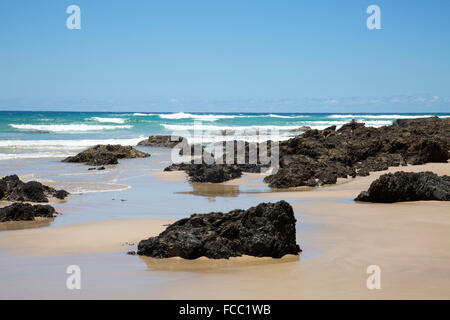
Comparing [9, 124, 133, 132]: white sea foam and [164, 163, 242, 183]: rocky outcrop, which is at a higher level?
[164, 163, 242, 183]: rocky outcrop

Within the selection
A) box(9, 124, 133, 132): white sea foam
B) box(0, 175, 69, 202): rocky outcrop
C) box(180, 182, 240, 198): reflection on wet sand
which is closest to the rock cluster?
box(180, 182, 240, 198): reflection on wet sand

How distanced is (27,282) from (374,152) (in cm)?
1297

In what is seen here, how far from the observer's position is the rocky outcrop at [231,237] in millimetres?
5824

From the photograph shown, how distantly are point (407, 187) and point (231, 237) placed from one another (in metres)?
4.56

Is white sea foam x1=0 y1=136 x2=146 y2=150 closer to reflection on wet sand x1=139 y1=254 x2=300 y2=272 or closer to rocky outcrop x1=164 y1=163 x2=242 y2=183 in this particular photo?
rocky outcrop x1=164 y1=163 x2=242 y2=183

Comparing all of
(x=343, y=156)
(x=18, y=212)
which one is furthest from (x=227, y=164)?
(x=18, y=212)

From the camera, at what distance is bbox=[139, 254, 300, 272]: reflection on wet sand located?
5.52 metres

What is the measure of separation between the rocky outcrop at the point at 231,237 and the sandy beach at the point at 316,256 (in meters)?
0.11

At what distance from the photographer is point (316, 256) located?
599 centimetres

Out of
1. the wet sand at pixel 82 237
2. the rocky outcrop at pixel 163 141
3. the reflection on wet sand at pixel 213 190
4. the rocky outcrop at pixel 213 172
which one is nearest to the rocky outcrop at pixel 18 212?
the wet sand at pixel 82 237

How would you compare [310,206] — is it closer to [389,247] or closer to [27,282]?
[389,247]

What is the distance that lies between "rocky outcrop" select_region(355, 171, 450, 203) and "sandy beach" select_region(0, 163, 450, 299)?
10.2 inches

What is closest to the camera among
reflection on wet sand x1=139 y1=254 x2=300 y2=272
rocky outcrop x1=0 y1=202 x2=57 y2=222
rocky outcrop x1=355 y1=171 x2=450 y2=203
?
reflection on wet sand x1=139 y1=254 x2=300 y2=272
